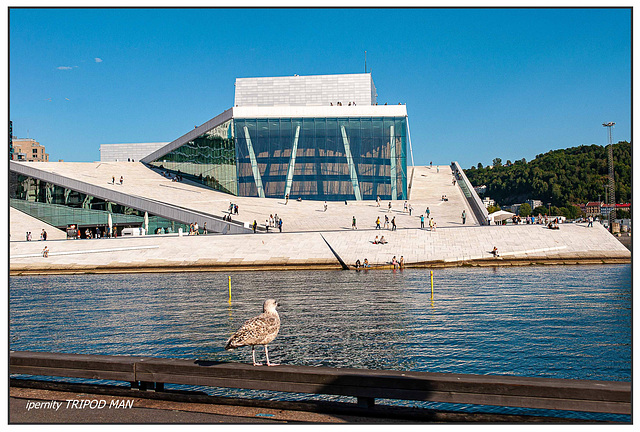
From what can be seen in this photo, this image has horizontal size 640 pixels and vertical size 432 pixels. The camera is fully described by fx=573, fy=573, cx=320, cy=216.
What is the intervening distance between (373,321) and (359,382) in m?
11.5

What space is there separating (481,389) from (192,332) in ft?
37.6

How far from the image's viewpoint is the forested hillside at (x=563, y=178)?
120m

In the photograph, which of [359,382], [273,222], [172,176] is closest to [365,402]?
[359,382]

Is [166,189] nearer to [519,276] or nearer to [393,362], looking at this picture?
[519,276]

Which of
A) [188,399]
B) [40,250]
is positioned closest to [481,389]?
[188,399]

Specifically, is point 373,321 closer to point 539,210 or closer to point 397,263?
point 397,263

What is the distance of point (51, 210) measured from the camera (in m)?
52.3

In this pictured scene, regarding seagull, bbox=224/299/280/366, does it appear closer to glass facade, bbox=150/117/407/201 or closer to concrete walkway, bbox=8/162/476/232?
concrete walkway, bbox=8/162/476/232

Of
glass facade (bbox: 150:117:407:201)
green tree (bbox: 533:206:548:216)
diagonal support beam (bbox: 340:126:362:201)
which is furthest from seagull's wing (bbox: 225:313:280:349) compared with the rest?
green tree (bbox: 533:206:548:216)

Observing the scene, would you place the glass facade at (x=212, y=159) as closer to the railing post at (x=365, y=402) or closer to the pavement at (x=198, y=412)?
the pavement at (x=198, y=412)

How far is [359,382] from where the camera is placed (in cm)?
577

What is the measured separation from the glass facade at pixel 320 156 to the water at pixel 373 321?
1161 inches

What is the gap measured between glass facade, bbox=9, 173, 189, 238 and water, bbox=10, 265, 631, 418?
20205 millimetres

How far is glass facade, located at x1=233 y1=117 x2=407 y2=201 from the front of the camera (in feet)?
193
